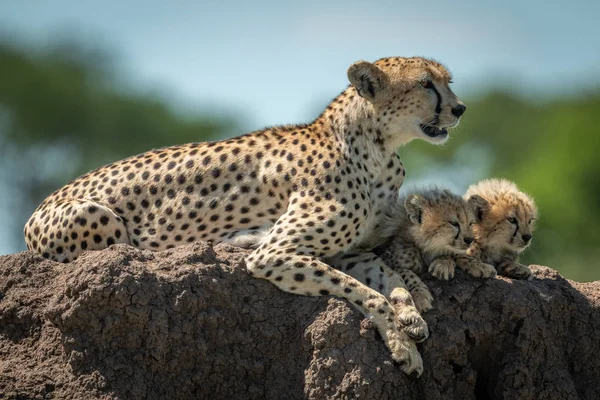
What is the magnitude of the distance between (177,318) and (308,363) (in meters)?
0.71

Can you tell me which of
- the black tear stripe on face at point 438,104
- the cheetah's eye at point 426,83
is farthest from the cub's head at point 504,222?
the cheetah's eye at point 426,83

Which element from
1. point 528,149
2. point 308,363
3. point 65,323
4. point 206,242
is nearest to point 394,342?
point 308,363

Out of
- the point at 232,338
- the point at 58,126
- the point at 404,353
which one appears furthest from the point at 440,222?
the point at 58,126

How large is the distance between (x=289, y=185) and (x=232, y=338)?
111cm

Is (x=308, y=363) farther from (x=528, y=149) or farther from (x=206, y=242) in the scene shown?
(x=528, y=149)

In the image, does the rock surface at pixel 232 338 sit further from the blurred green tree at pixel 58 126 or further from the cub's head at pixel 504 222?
the blurred green tree at pixel 58 126

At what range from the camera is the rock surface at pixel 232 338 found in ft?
16.9

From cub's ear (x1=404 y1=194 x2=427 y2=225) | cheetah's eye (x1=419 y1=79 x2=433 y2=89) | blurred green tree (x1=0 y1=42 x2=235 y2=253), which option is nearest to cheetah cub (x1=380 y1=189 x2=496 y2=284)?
cub's ear (x1=404 y1=194 x2=427 y2=225)

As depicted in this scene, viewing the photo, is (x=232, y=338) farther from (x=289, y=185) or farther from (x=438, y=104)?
(x=438, y=104)

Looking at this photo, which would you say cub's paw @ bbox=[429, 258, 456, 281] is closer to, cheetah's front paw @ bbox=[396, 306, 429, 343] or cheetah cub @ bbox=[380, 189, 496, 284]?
cheetah cub @ bbox=[380, 189, 496, 284]

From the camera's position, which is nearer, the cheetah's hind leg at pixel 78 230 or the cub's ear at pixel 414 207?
the cub's ear at pixel 414 207

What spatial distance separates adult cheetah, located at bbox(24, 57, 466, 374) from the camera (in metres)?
5.88

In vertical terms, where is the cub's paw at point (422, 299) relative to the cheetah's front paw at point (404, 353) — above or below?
above

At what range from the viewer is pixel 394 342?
5.23 meters
